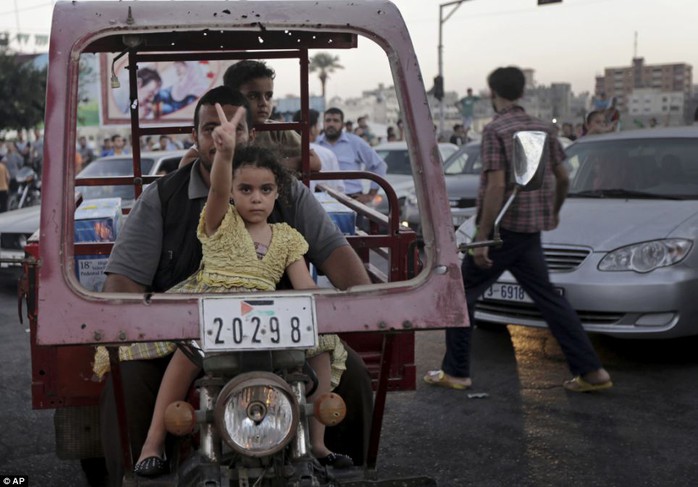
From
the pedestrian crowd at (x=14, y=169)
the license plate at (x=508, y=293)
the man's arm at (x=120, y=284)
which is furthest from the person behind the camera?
the pedestrian crowd at (x=14, y=169)

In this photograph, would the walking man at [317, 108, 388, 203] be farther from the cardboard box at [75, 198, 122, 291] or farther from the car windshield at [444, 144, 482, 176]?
the cardboard box at [75, 198, 122, 291]

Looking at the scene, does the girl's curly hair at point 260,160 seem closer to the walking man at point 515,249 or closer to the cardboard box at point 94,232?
A: the cardboard box at point 94,232

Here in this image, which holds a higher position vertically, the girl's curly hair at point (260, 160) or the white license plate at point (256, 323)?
the girl's curly hair at point (260, 160)

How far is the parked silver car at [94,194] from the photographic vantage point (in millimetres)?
10008

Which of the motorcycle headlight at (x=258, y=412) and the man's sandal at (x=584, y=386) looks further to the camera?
the man's sandal at (x=584, y=386)

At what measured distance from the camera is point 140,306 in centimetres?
271

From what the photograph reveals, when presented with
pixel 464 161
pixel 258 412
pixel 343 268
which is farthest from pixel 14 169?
pixel 258 412

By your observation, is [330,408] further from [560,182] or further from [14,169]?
[14,169]

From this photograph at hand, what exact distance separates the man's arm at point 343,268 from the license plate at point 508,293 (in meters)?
3.30

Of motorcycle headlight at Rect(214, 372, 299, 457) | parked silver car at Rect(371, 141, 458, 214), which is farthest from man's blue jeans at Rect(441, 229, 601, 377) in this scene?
parked silver car at Rect(371, 141, 458, 214)

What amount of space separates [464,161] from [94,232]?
10471mm

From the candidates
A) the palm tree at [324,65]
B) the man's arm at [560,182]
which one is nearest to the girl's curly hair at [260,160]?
the man's arm at [560,182]

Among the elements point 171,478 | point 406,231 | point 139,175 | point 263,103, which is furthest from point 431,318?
point 263,103

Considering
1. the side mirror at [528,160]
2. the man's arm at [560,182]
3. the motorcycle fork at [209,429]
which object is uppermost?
the side mirror at [528,160]
